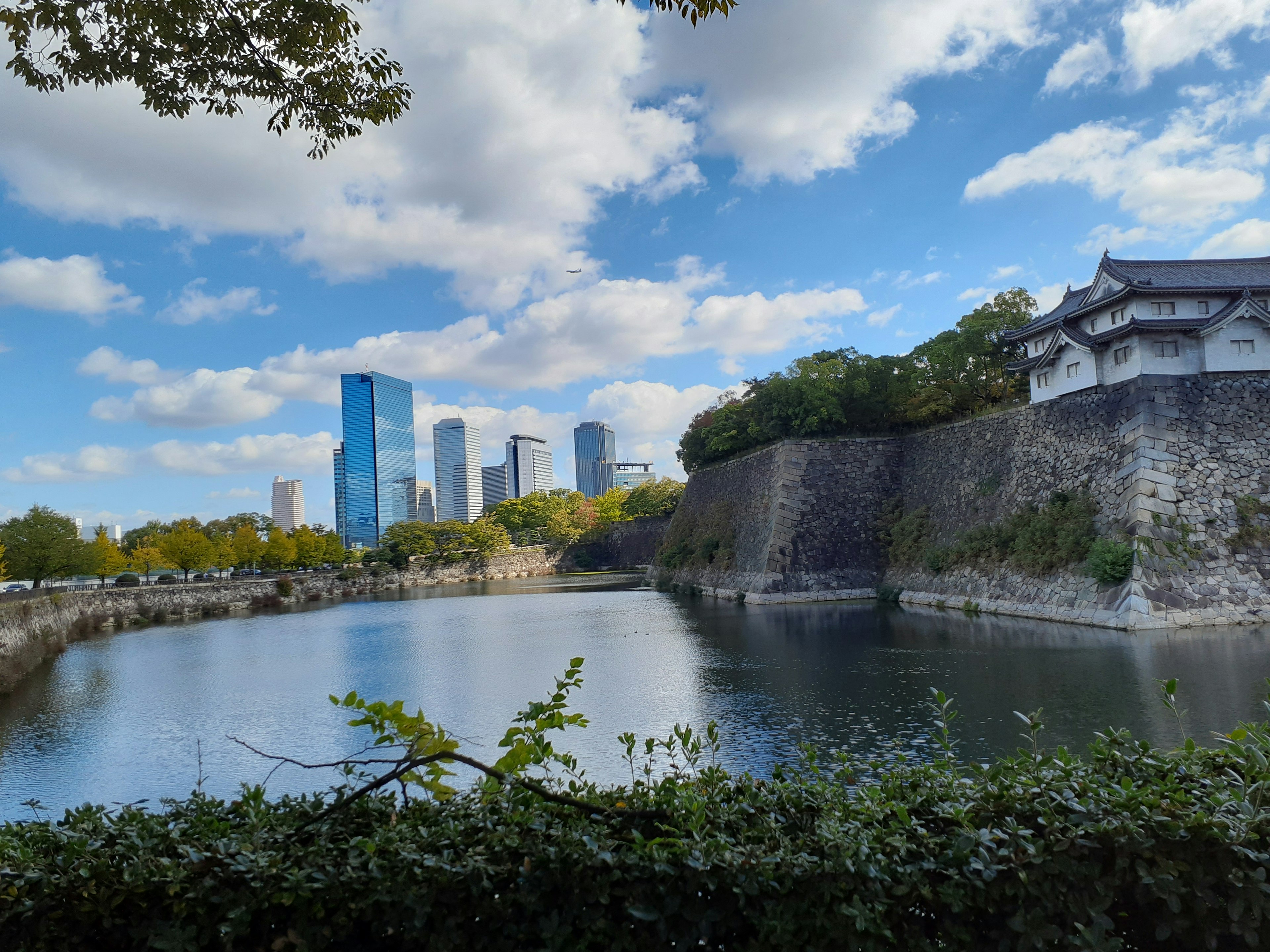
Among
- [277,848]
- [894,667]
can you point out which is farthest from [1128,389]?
[277,848]

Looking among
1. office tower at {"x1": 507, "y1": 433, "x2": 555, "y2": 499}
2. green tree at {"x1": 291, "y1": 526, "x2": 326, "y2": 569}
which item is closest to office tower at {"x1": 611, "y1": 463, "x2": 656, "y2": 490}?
office tower at {"x1": 507, "y1": 433, "x2": 555, "y2": 499}

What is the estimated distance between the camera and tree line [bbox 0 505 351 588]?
3234 cm

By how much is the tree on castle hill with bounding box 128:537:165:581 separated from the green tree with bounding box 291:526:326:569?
8.20 meters

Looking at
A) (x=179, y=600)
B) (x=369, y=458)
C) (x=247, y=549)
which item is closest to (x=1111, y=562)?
(x=179, y=600)

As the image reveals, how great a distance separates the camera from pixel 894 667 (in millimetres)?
13234

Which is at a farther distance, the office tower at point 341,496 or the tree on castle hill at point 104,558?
the office tower at point 341,496

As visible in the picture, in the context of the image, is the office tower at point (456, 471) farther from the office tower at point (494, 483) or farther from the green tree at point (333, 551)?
the green tree at point (333, 551)

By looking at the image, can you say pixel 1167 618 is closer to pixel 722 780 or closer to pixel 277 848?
pixel 722 780

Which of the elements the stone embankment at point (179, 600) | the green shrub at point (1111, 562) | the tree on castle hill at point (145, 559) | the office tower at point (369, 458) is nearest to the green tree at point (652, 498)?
the stone embankment at point (179, 600)

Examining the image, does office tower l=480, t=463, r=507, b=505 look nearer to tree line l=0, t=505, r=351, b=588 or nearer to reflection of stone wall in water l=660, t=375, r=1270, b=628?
tree line l=0, t=505, r=351, b=588

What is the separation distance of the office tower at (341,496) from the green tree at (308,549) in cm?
8116

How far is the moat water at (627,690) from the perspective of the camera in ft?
29.4

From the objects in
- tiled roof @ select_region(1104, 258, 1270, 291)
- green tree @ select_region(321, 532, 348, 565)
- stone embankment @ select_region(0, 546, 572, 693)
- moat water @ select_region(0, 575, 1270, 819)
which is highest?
tiled roof @ select_region(1104, 258, 1270, 291)

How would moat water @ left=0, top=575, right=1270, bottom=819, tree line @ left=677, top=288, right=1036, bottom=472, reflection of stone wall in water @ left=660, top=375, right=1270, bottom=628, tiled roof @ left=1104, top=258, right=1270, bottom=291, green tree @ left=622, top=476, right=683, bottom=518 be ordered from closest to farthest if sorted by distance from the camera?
moat water @ left=0, top=575, right=1270, bottom=819 → reflection of stone wall in water @ left=660, top=375, right=1270, bottom=628 → tiled roof @ left=1104, top=258, right=1270, bottom=291 → tree line @ left=677, top=288, right=1036, bottom=472 → green tree @ left=622, top=476, right=683, bottom=518
